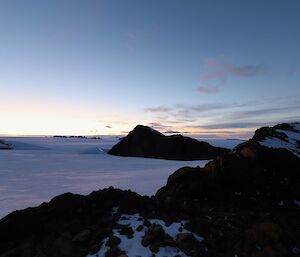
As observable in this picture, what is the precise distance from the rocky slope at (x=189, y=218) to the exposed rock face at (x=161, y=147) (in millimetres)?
15425

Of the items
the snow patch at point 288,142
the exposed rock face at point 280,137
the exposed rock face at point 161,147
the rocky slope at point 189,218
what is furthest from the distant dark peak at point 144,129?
the rocky slope at point 189,218

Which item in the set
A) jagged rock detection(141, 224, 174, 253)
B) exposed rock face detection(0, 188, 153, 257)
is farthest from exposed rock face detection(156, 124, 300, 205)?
jagged rock detection(141, 224, 174, 253)

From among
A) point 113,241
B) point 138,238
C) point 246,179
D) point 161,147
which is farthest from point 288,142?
point 161,147

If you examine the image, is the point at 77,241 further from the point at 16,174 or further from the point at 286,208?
the point at 16,174

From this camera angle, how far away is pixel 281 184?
6.90 meters

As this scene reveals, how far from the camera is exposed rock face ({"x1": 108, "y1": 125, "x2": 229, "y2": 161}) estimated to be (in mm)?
23427

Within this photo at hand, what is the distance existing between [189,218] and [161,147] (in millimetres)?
19033

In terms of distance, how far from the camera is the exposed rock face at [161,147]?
76.9ft

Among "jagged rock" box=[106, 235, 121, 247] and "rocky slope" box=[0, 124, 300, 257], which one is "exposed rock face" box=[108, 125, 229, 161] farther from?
"jagged rock" box=[106, 235, 121, 247]

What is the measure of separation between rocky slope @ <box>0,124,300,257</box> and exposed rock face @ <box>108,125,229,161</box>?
15425mm

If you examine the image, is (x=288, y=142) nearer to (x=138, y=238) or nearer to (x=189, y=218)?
(x=189, y=218)

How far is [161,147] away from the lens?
79.6 feet

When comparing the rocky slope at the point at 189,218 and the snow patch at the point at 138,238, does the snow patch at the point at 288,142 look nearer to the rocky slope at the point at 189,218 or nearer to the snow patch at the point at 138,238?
the rocky slope at the point at 189,218

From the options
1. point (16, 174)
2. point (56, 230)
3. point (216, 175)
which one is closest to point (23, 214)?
point (56, 230)
